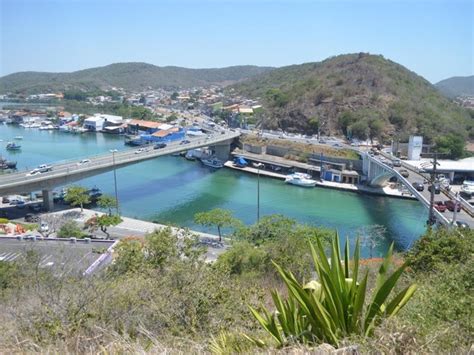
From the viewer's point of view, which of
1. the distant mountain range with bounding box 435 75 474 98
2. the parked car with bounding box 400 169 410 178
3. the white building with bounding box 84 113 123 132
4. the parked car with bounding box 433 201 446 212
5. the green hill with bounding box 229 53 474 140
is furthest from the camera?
the distant mountain range with bounding box 435 75 474 98

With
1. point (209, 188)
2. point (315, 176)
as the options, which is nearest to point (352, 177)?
point (315, 176)

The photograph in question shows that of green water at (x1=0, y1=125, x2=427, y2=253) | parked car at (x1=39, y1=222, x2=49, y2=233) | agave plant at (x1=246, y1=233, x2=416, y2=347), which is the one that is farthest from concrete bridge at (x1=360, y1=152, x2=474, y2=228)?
parked car at (x1=39, y1=222, x2=49, y2=233)

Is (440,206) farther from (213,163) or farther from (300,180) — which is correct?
(213,163)

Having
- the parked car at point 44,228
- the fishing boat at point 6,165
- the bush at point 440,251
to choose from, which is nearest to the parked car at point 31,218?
the parked car at point 44,228

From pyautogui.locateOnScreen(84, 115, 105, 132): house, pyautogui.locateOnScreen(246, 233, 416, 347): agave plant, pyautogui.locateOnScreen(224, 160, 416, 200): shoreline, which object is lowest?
pyautogui.locateOnScreen(224, 160, 416, 200): shoreline

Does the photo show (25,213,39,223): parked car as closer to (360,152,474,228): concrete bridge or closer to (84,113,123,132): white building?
(360,152,474,228): concrete bridge
